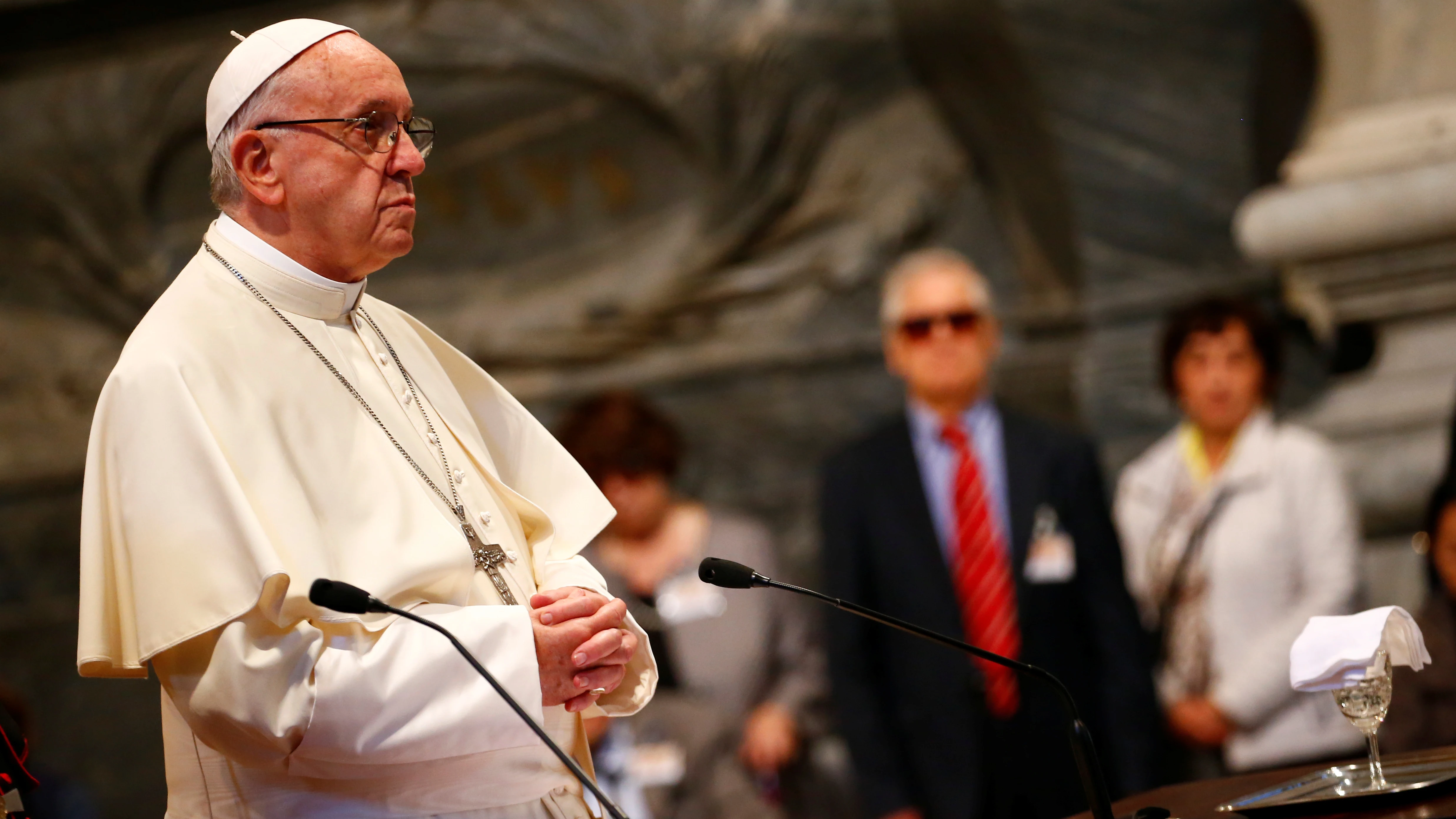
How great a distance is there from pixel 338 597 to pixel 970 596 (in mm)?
2512

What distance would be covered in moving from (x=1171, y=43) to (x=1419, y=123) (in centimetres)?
94

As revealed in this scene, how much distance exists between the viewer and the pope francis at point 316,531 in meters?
2.06

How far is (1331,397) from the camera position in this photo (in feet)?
17.8

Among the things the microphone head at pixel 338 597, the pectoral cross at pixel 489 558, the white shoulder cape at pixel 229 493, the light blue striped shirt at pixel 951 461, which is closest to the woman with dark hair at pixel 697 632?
the light blue striped shirt at pixel 951 461

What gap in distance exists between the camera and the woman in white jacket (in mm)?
4270

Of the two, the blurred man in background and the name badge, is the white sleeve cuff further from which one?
the name badge

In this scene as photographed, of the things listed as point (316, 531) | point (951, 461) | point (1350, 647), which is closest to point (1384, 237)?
point (951, 461)

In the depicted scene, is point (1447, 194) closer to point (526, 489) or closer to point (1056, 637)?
point (1056, 637)

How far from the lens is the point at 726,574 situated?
2.25 m

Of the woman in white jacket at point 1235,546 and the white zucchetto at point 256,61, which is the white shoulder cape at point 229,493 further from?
the woman in white jacket at point 1235,546

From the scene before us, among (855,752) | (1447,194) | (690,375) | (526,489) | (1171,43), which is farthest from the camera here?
(690,375)

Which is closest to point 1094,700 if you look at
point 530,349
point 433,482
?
point 433,482

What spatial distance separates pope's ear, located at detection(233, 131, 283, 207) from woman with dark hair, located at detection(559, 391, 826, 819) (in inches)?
95.9

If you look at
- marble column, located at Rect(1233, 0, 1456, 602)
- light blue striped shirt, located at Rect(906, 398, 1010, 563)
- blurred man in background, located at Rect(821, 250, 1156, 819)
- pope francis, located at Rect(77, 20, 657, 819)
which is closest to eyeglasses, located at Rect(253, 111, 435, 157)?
pope francis, located at Rect(77, 20, 657, 819)
